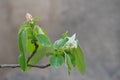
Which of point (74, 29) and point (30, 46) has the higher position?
point (74, 29)

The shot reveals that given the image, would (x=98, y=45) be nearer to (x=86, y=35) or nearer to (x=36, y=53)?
(x=86, y=35)

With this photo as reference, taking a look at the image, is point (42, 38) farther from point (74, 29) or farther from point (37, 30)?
point (74, 29)

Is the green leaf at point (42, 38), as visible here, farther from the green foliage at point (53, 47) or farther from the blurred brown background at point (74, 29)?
the blurred brown background at point (74, 29)

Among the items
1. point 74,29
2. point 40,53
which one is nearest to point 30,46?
point 40,53

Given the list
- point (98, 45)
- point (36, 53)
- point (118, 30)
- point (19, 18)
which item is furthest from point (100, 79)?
point (36, 53)

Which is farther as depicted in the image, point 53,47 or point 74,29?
point 74,29

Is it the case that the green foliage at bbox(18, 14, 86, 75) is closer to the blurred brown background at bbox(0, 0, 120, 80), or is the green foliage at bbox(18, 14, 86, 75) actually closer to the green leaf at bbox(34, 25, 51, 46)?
the green leaf at bbox(34, 25, 51, 46)
